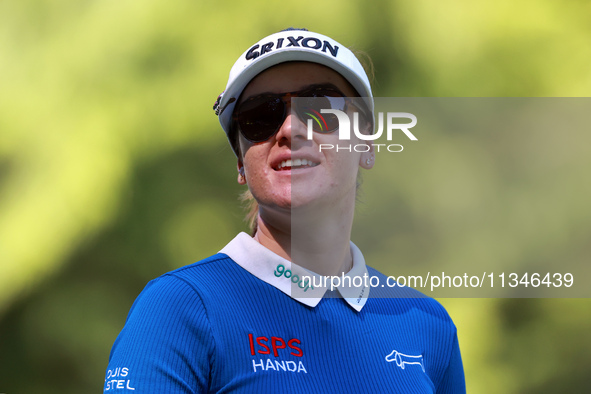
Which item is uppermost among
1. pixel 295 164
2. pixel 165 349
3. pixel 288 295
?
pixel 295 164

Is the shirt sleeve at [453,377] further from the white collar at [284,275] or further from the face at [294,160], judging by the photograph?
the face at [294,160]

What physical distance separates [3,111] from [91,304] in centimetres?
95

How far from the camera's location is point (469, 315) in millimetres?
2701

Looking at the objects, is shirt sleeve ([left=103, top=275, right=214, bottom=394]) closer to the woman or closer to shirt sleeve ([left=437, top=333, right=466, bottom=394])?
the woman

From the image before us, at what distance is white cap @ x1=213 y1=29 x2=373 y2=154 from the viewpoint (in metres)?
1.63

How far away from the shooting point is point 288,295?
5.09ft

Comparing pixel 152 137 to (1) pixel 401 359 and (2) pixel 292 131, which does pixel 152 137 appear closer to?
(2) pixel 292 131

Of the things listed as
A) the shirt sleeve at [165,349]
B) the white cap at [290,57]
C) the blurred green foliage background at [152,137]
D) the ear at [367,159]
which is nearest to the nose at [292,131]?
the white cap at [290,57]

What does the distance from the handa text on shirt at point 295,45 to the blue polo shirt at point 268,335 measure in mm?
472

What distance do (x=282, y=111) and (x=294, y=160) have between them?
0.43 ft

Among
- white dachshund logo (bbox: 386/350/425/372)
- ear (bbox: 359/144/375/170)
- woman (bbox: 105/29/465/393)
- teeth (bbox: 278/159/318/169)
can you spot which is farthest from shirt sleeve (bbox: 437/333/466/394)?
teeth (bbox: 278/159/318/169)

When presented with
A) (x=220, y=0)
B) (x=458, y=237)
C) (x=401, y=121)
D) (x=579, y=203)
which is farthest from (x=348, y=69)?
(x=220, y=0)

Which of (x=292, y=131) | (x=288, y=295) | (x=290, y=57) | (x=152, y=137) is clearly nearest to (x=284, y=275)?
(x=288, y=295)

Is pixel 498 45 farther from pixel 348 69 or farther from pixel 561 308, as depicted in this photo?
pixel 348 69
